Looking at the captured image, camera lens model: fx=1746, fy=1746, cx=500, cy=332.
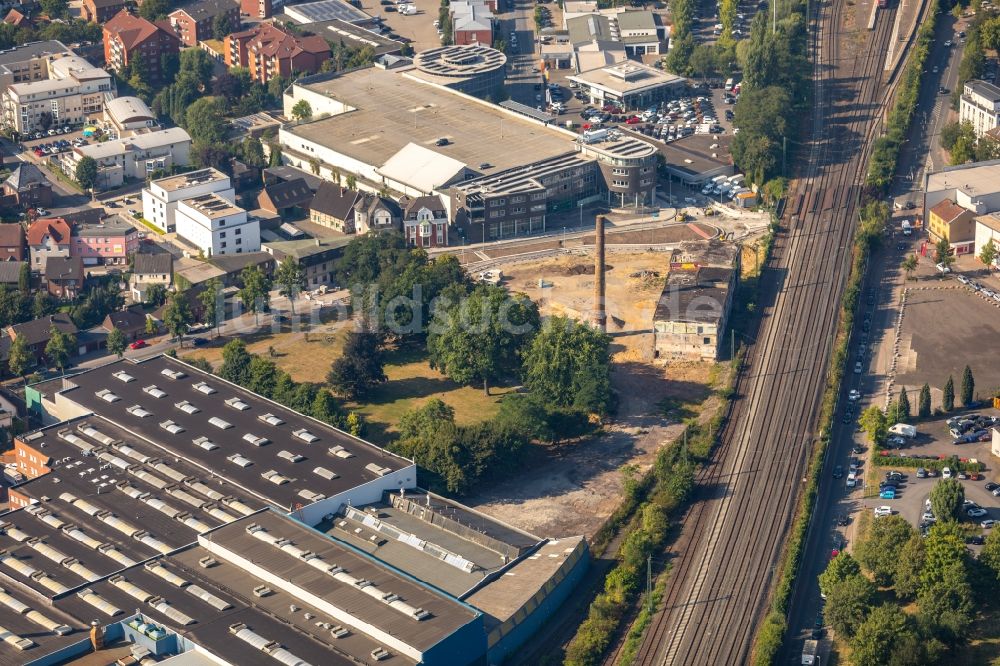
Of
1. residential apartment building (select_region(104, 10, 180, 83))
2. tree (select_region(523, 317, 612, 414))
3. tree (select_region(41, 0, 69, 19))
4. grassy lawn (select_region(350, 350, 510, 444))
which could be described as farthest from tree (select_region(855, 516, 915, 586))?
tree (select_region(41, 0, 69, 19))

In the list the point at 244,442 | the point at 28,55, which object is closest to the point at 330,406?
the point at 244,442

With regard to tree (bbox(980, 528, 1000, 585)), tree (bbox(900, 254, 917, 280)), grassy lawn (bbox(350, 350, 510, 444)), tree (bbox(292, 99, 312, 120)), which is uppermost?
tree (bbox(292, 99, 312, 120))

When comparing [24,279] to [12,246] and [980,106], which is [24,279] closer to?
[12,246]

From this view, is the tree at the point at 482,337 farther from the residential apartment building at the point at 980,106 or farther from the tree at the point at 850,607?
the residential apartment building at the point at 980,106

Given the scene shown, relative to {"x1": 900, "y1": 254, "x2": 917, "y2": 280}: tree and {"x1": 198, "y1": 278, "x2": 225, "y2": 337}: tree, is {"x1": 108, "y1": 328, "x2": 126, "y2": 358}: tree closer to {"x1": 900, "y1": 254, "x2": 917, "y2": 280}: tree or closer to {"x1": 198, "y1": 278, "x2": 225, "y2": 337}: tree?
{"x1": 198, "y1": 278, "x2": 225, "y2": 337}: tree

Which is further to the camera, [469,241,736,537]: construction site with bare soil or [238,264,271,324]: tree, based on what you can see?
[238,264,271,324]: tree

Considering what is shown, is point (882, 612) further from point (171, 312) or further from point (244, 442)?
point (171, 312)

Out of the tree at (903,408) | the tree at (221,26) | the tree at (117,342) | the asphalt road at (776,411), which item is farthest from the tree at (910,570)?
the tree at (221,26)
